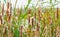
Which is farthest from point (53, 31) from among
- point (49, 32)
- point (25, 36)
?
point (25, 36)

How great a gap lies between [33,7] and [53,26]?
22 cm

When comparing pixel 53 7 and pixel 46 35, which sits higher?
pixel 53 7

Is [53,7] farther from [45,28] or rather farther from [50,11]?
[45,28]

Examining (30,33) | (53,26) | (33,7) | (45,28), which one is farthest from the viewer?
(33,7)

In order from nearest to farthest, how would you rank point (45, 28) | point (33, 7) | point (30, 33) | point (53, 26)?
point (30, 33)
point (45, 28)
point (53, 26)
point (33, 7)

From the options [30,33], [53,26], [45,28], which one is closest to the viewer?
[30,33]

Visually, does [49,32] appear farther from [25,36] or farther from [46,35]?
[25,36]

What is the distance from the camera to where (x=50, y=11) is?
128cm

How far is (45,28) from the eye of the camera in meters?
1.02

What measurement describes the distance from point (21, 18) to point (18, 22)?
0.03 meters

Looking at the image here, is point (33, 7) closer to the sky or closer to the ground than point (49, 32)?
closer to the sky

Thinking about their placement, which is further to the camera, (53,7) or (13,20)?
(53,7)

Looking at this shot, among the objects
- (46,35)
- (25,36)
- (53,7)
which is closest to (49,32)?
(46,35)

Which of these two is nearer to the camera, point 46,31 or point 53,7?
point 46,31
